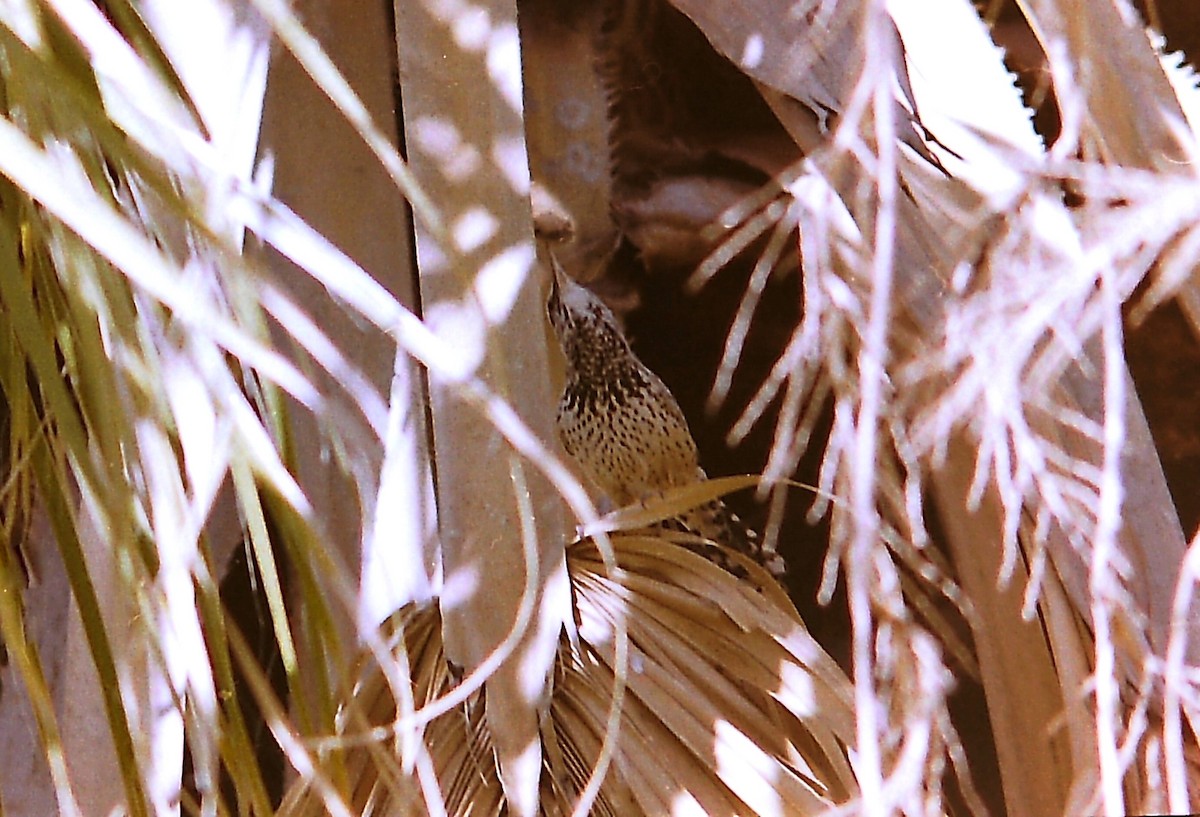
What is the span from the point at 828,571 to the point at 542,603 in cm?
9

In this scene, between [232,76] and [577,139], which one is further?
[577,139]

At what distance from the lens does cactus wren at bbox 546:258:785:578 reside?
0.58m

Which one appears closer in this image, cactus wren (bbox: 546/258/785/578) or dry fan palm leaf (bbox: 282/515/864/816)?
dry fan palm leaf (bbox: 282/515/864/816)

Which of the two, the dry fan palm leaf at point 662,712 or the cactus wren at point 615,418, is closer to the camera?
the dry fan palm leaf at point 662,712

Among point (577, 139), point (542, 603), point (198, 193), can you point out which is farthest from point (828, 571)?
point (577, 139)

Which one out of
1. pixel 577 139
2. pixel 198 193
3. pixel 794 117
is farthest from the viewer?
pixel 577 139

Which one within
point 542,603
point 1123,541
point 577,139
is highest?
point 577,139

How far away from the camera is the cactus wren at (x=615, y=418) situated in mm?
576

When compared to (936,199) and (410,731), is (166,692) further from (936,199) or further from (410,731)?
(936,199)

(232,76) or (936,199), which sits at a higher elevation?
(232,76)

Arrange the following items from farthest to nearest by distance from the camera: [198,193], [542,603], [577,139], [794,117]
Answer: [577,139], [794,117], [542,603], [198,193]

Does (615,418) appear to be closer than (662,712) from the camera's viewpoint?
No

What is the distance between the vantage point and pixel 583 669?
0.35 meters

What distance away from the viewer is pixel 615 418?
0.58 metres
